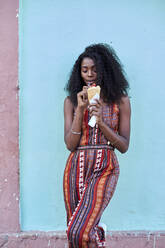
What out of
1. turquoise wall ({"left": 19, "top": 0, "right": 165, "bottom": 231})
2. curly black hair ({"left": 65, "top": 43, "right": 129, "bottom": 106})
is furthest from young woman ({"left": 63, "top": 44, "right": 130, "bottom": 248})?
turquoise wall ({"left": 19, "top": 0, "right": 165, "bottom": 231})

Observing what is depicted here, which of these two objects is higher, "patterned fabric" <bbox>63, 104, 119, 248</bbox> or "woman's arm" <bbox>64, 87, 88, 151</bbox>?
"woman's arm" <bbox>64, 87, 88, 151</bbox>

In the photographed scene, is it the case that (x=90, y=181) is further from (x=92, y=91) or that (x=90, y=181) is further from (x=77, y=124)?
(x=92, y=91)

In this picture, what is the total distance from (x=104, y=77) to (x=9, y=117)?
3.35 ft

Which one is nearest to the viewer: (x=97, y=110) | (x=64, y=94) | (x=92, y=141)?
(x=97, y=110)

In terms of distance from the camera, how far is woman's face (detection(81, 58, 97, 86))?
3139 mm

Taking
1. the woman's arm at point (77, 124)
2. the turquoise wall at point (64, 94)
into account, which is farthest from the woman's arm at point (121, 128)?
the turquoise wall at point (64, 94)

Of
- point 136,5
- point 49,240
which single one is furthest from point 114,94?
point 49,240

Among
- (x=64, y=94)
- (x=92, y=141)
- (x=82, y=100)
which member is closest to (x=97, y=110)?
(x=82, y=100)

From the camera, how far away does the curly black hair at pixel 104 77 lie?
10.3 ft

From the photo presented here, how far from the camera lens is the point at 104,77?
10.5 feet

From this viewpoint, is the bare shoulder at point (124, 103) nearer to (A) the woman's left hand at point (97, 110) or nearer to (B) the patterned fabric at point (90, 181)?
(B) the patterned fabric at point (90, 181)

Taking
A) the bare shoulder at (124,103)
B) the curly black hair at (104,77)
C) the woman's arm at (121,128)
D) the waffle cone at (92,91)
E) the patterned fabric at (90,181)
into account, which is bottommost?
the patterned fabric at (90,181)

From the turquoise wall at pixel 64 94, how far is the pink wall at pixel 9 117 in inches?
3.1

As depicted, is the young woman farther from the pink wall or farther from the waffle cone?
the pink wall
